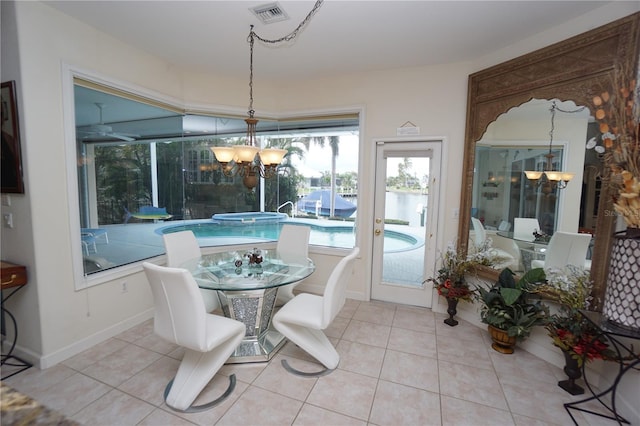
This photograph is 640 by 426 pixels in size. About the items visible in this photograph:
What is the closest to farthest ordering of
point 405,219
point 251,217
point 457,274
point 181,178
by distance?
point 457,274
point 405,219
point 181,178
point 251,217

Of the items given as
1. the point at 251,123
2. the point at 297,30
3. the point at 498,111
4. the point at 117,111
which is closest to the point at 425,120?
the point at 498,111

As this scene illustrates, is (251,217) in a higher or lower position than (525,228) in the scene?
lower

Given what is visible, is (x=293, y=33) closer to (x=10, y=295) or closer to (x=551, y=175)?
(x=551, y=175)

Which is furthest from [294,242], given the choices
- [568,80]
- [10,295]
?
[568,80]

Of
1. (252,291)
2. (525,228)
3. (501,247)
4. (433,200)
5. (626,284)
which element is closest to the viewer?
(626,284)

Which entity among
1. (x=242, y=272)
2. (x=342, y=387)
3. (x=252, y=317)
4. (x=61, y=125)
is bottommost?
(x=342, y=387)

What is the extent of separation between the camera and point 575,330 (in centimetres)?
202

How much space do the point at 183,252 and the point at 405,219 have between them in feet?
8.60

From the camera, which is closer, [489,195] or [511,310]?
[511,310]

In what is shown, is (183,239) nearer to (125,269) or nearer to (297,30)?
(125,269)

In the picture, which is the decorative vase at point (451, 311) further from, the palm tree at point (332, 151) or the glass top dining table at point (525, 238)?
the palm tree at point (332, 151)

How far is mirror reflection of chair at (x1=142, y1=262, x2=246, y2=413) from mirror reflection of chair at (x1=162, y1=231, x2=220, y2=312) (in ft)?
2.34

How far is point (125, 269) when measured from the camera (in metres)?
2.90

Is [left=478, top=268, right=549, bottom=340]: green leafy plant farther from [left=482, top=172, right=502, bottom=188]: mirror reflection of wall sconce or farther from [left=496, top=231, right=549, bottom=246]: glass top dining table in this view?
[left=482, top=172, right=502, bottom=188]: mirror reflection of wall sconce
